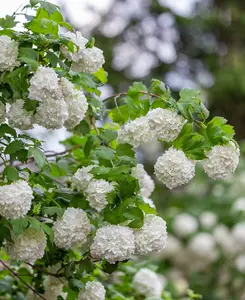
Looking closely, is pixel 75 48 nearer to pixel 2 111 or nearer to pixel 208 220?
pixel 2 111

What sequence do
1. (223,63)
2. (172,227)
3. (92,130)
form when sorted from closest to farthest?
(92,130) < (172,227) < (223,63)

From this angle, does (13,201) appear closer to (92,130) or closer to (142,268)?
(92,130)

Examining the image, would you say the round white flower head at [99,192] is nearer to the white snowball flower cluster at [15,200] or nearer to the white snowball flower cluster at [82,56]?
the white snowball flower cluster at [15,200]

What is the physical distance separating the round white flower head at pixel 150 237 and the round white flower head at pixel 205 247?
2782 mm

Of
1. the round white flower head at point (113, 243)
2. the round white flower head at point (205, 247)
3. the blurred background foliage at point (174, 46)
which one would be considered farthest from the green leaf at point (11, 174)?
the blurred background foliage at point (174, 46)

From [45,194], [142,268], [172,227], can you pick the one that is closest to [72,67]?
[45,194]

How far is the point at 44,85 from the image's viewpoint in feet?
4.25

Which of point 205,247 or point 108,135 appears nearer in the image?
point 108,135

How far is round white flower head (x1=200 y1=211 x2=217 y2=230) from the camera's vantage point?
169 inches

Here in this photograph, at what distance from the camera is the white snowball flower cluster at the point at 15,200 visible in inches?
51.6

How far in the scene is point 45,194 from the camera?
60.8 inches

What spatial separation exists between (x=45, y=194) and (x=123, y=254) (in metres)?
0.28

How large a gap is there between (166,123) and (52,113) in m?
0.26

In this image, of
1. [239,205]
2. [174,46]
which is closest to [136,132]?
[239,205]
